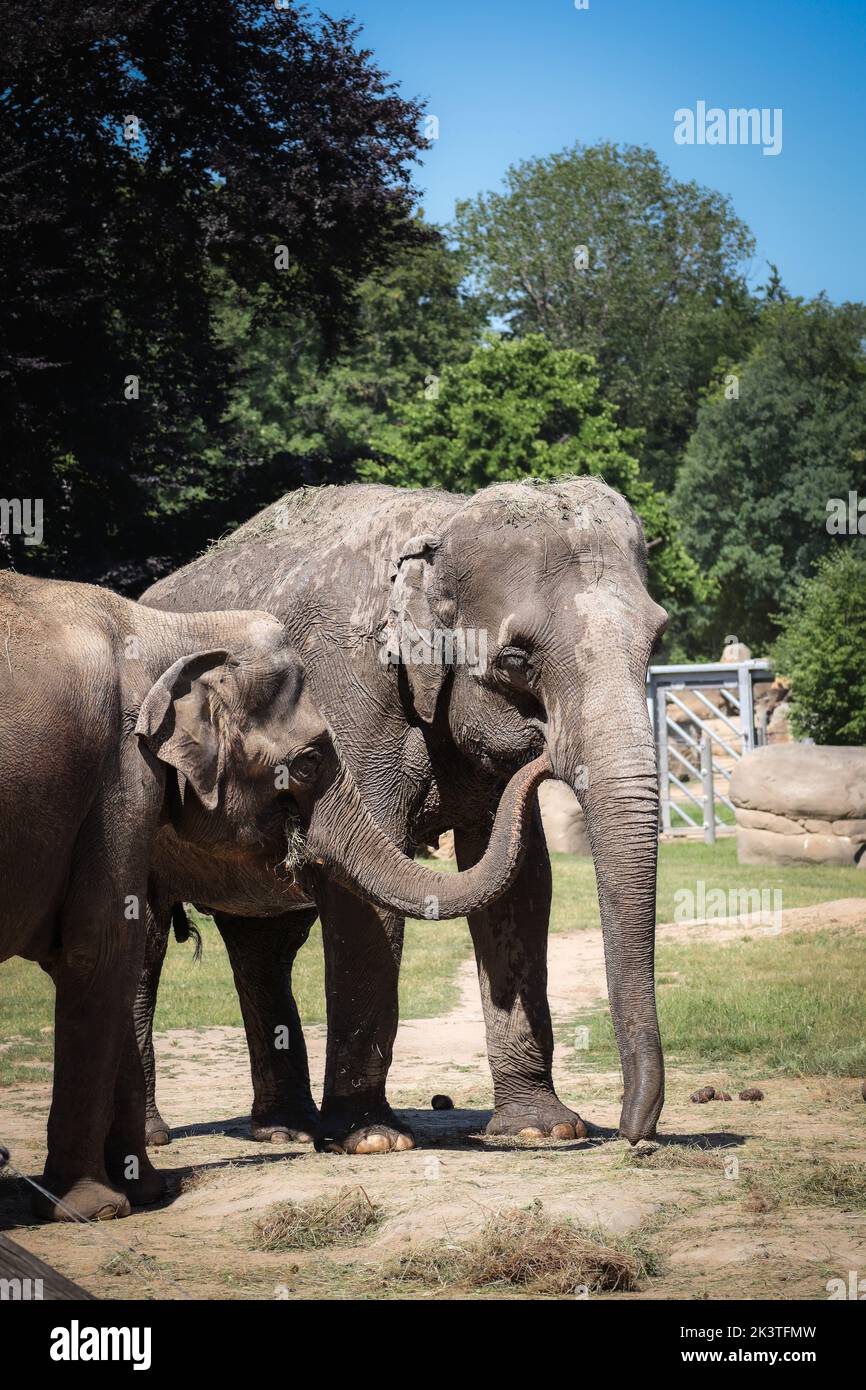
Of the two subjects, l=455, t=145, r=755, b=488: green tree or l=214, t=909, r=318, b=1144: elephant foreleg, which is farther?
l=455, t=145, r=755, b=488: green tree

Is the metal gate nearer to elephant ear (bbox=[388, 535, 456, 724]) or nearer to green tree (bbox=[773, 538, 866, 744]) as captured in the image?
green tree (bbox=[773, 538, 866, 744])

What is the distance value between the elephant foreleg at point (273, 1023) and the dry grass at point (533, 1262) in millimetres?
3327

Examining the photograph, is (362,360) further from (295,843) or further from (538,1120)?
(295,843)

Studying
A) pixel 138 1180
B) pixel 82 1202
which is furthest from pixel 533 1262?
pixel 138 1180

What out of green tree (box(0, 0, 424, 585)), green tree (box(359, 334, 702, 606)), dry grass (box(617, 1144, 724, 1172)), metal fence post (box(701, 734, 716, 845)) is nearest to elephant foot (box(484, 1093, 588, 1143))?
dry grass (box(617, 1144, 724, 1172))

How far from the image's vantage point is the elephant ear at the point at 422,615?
9.45 meters

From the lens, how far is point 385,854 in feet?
28.2

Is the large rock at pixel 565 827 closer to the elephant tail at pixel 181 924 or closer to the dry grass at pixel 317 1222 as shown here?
the elephant tail at pixel 181 924

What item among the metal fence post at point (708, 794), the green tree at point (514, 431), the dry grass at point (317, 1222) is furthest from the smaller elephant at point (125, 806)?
the green tree at point (514, 431)

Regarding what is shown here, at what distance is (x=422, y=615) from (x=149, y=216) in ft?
55.7

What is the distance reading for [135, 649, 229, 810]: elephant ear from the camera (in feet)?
26.0

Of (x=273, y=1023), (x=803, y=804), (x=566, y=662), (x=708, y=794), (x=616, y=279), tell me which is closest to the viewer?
(x=566, y=662)

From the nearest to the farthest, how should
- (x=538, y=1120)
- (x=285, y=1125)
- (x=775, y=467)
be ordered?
(x=538, y=1120) → (x=285, y=1125) → (x=775, y=467)
